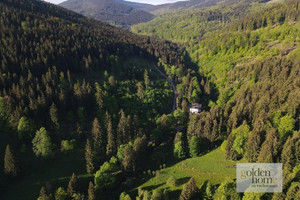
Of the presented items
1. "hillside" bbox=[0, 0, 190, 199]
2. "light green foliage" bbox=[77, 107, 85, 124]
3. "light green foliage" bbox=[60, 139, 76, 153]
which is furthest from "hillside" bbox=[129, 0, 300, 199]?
"light green foliage" bbox=[77, 107, 85, 124]

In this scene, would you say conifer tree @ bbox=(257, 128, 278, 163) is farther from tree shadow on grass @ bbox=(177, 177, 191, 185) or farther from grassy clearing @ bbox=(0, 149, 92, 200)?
grassy clearing @ bbox=(0, 149, 92, 200)

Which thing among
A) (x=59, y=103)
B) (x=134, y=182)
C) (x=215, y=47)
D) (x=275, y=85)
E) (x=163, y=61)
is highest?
(x=215, y=47)

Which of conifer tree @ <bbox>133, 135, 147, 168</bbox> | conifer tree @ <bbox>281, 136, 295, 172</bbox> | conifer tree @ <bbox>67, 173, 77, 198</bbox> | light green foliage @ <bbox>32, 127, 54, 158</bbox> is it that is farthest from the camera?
conifer tree @ <bbox>133, 135, 147, 168</bbox>

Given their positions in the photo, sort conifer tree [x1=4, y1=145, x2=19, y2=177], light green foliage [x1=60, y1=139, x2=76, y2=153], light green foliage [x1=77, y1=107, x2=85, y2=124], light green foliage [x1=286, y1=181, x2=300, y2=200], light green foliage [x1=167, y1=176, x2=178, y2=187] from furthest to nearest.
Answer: light green foliage [x1=77, y1=107, x2=85, y2=124] < light green foliage [x1=60, y1=139, x2=76, y2=153] < conifer tree [x1=4, y1=145, x2=19, y2=177] < light green foliage [x1=167, y1=176, x2=178, y2=187] < light green foliage [x1=286, y1=181, x2=300, y2=200]

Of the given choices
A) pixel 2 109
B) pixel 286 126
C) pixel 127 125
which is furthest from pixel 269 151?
pixel 2 109

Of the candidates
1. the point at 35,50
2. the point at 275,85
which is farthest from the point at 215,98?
the point at 35,50

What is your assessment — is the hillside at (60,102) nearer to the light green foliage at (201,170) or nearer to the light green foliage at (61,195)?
the light green foliage at (61,195)

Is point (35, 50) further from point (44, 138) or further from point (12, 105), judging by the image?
point (44, 138)
